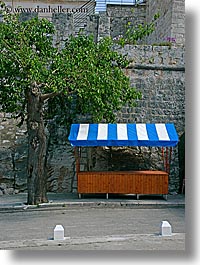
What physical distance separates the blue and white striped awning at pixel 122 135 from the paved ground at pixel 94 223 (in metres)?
1.27

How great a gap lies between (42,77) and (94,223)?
3.28 m

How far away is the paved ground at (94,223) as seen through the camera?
21.8 ft

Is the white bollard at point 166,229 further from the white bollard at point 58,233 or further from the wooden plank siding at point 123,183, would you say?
the wooden plank siding at point 123,183

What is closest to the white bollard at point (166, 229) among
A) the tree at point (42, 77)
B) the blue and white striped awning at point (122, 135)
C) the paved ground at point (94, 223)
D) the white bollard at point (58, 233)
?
the paved ground at point (94, 223)

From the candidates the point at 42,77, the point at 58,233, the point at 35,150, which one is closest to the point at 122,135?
the point at 35,150

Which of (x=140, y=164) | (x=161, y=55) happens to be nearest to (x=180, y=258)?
(x=140, y=164)

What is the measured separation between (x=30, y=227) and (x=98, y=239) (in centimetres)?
200

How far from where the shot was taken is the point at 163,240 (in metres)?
6.84

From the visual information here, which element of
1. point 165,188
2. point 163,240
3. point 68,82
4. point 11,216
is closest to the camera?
point 163,240

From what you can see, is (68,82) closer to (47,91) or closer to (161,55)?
(47,91)

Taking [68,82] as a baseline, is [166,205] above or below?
below

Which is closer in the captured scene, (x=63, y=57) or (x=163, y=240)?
(x=163, y=240)

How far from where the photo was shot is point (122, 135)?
11.8 metres

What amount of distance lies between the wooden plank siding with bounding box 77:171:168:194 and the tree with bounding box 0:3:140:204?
131cm
